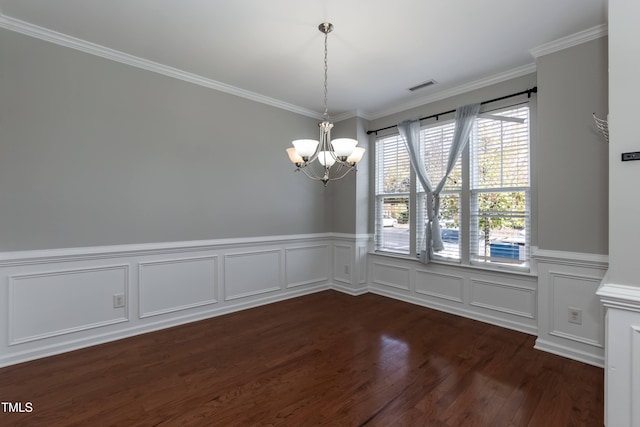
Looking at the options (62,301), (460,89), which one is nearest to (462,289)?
(460,89)

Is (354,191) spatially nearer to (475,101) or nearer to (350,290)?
(350,290)

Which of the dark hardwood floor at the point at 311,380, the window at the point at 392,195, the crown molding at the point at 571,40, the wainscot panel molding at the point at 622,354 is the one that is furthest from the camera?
the window at the point at 392,195

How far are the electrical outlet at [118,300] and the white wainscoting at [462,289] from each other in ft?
10.8

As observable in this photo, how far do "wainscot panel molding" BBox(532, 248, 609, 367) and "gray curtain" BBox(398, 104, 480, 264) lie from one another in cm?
120

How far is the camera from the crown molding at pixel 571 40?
2546mm

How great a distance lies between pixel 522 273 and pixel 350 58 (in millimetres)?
2900

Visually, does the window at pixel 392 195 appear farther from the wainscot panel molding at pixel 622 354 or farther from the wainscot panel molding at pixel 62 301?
the wainscot panel molding at pixel 62 301

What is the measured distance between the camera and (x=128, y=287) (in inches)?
123

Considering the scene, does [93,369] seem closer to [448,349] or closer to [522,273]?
[448,349]

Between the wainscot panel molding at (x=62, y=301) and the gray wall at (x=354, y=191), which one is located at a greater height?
the gray wall at (x=354, y=191)

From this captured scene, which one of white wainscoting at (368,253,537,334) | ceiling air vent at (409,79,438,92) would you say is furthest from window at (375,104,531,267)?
ceiling air vent at (409,79,438,92)

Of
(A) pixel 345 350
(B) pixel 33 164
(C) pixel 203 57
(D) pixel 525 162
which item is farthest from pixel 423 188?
(B) pixel 33 164

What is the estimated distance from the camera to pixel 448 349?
287 cm

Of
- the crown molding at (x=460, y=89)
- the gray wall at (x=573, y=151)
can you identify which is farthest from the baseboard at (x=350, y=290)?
the crown molding at (x=460, y=89)
